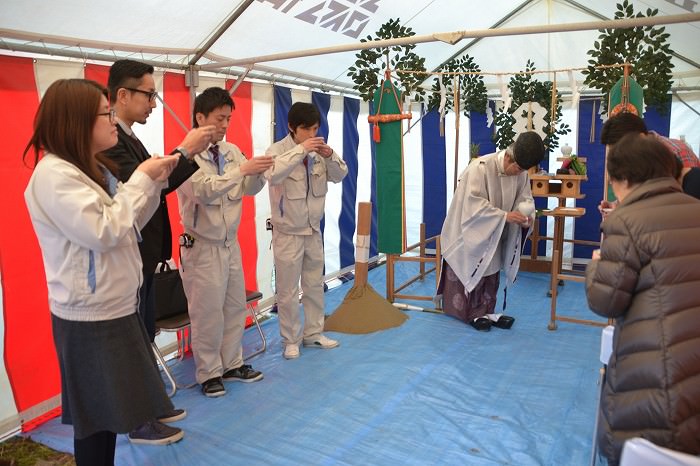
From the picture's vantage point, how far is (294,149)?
3270mm

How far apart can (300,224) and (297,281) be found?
0.38 m

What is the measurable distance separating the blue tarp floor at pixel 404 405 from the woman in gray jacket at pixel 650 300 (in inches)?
40.0

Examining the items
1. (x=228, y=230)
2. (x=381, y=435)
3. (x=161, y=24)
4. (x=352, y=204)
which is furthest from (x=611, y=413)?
(x=352, y=204)

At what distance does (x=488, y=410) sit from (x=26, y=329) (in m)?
2.38

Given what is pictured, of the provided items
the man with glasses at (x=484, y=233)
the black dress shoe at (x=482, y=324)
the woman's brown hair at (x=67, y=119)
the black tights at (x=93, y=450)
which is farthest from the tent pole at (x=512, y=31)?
the black tights at (x=93, y=450)

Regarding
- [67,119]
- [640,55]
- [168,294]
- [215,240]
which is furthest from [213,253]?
[640,55]

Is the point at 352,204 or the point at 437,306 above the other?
the point at 352,204

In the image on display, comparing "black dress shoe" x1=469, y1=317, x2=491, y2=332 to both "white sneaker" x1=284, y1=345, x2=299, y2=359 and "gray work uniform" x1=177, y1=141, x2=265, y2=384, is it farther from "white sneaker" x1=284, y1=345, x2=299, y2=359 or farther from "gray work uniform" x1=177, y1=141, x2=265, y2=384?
"gray work uniform" x1=177, y1=141, x2=265, y2=384

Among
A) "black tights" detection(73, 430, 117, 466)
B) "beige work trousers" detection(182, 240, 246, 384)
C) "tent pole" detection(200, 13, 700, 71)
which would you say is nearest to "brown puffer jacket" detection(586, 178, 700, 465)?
"black tights" detection(73, 430, 117, 466)

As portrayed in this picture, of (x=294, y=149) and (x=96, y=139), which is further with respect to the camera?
(x=294, y=149)

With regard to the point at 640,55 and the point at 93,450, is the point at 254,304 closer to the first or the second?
the point at 93,450

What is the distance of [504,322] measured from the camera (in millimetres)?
4266

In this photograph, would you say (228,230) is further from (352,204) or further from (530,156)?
(352,204)

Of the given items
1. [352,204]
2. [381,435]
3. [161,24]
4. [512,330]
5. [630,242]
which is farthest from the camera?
[352,204]
